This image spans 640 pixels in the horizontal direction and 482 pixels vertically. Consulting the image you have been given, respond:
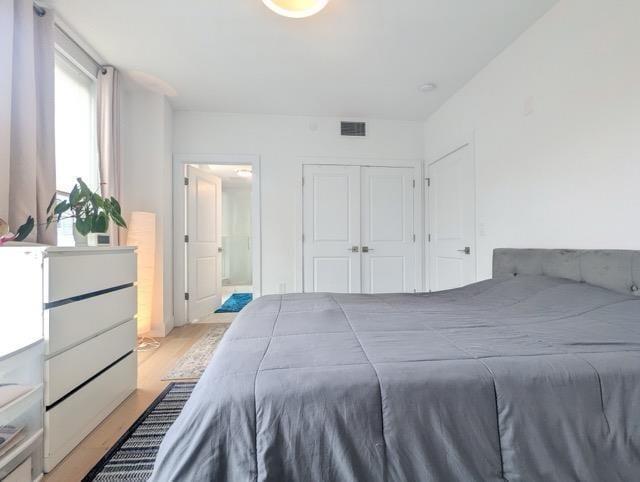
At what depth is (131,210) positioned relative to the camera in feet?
10.4

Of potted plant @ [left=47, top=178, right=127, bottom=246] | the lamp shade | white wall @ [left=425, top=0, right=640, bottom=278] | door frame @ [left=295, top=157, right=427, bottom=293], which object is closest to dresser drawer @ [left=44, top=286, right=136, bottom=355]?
potted plant @ [left=47, top=178, right=127, bottom=246]

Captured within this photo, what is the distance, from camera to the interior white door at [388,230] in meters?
3.77

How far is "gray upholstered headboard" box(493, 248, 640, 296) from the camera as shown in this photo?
1443mm

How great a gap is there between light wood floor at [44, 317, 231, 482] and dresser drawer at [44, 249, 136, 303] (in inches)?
28.6

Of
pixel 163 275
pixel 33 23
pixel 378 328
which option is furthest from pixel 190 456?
pixel 163 275

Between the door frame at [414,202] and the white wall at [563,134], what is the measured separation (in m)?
1.05

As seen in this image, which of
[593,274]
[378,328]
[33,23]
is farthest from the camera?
[33,23]

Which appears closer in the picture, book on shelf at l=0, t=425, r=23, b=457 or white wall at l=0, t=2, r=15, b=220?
book on shelf at l=0, t=425, r=23, b=457

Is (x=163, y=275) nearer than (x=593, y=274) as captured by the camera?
No

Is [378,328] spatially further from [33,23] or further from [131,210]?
[131,210]

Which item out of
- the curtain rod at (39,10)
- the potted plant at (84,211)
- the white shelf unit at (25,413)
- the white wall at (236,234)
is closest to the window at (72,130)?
the curtain rod at (39,10)

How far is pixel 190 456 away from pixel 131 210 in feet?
10.2

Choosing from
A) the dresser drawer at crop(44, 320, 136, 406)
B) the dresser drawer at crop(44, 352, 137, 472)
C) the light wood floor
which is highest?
the dresser drawer at crop(44, 320, 136, 406)

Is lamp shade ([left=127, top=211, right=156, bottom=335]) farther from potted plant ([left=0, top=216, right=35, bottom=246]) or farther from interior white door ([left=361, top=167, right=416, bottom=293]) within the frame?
interior white door ([left=361, top=167, right=416, bottom=293])
